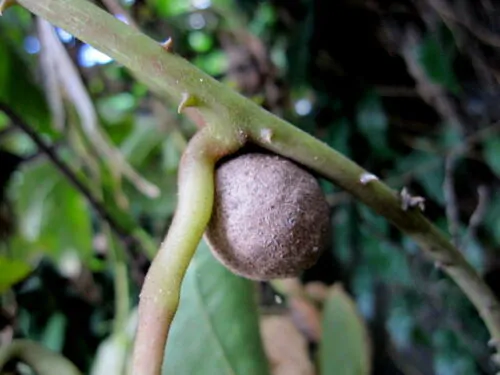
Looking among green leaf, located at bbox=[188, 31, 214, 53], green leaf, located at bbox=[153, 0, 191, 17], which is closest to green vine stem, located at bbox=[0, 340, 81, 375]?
green leaf, located at bbox=[188, 31, 214, 53]

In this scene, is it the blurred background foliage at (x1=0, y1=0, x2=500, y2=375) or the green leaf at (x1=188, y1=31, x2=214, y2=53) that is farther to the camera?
the green leaf at (x1=188, y1=31, x2=214, y2=53)

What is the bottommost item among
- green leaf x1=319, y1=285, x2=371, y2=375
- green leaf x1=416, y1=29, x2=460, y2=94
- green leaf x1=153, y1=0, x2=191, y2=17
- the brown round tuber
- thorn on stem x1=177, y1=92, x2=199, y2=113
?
green leaf x1=153, y1=0, x2=191, y2=17

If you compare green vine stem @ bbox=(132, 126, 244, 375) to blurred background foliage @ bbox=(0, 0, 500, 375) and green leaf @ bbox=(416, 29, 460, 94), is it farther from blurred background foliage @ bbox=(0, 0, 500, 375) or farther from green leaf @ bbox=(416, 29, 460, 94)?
green leaf @ bbox=(416, 29, 460, 94)

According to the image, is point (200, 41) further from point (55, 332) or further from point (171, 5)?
point (55, 332)

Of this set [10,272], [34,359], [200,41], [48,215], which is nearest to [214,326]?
[34,359]

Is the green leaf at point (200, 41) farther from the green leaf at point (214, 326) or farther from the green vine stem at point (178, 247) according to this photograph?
the green vine stem at point (178, 247)
